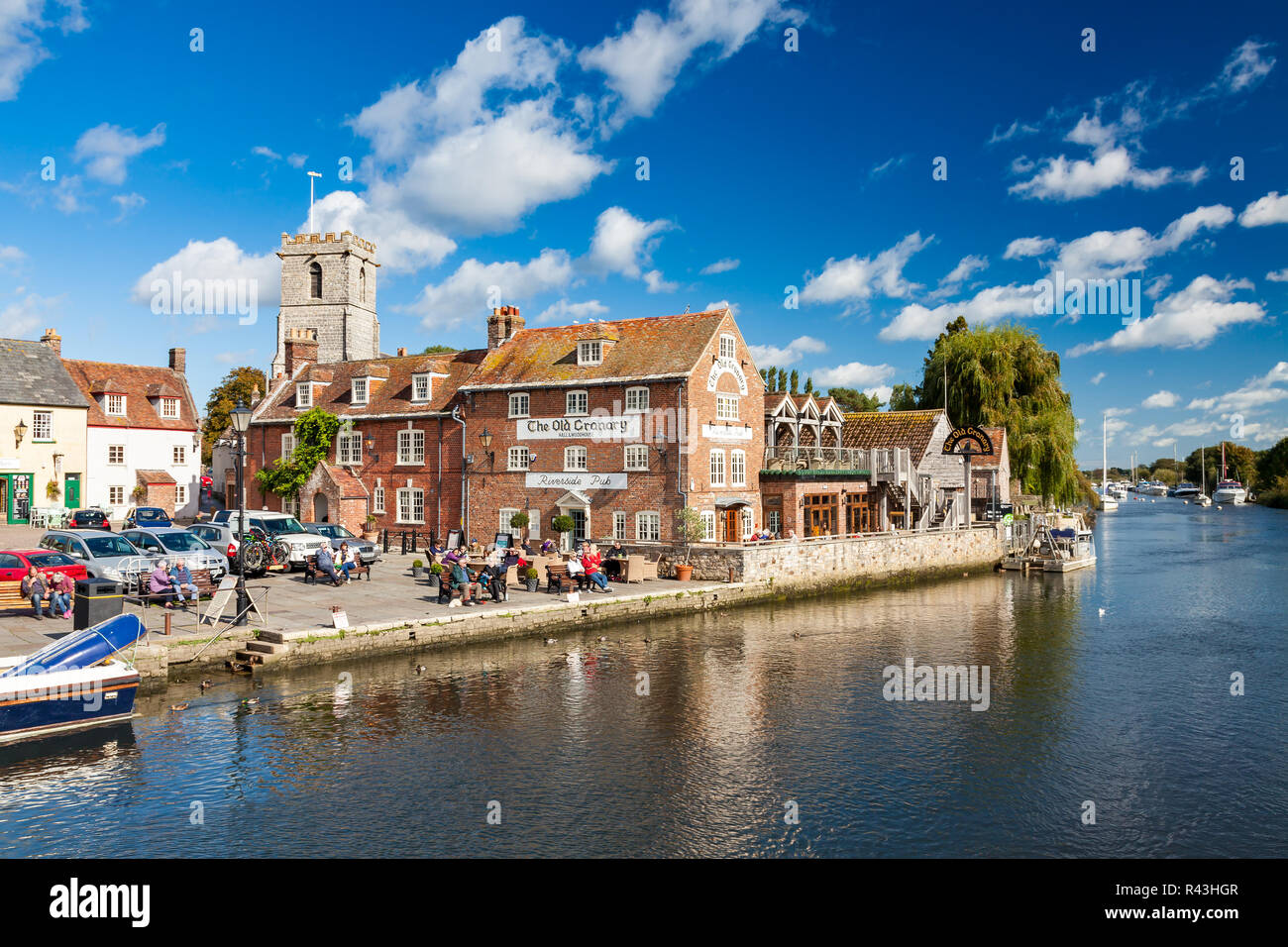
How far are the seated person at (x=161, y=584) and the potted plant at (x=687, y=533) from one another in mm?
16902

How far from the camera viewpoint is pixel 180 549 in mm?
27703

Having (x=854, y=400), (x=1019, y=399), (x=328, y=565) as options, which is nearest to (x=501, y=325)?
(x=328, y=565)

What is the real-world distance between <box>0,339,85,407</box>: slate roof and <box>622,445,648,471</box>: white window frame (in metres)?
29.9

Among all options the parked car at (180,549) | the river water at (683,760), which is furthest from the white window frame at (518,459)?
the river water at (683,760)

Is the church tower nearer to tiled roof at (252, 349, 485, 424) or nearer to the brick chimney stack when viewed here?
tiled roof at (252, 349, 485, 424)

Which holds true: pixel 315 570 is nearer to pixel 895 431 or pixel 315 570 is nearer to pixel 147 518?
pixel 147 518

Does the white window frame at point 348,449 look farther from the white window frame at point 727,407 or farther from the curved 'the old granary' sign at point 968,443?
the curved 'the old granary' sign at point 968,443

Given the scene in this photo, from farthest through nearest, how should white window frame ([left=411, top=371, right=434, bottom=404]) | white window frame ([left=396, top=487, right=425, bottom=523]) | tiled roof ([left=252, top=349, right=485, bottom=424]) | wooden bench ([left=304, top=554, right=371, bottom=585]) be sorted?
tiled roof ([left=252, top=349, right=485, bottom=424]) < white window frame ([left=411, top=371, right=434, bottom=404]) < white window frame ([left=396, top=487, right=425, bottom=523]) < wooden bench ([left=304, top=554, right=371, bottom=585])

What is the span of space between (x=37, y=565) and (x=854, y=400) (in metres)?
91.9

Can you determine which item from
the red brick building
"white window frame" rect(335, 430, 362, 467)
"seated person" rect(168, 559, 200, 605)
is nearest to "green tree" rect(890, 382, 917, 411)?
the red brick building

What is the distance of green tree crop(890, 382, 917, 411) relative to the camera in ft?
205

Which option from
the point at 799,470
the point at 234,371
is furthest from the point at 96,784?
the point at 234,371

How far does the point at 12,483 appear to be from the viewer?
42875mm
